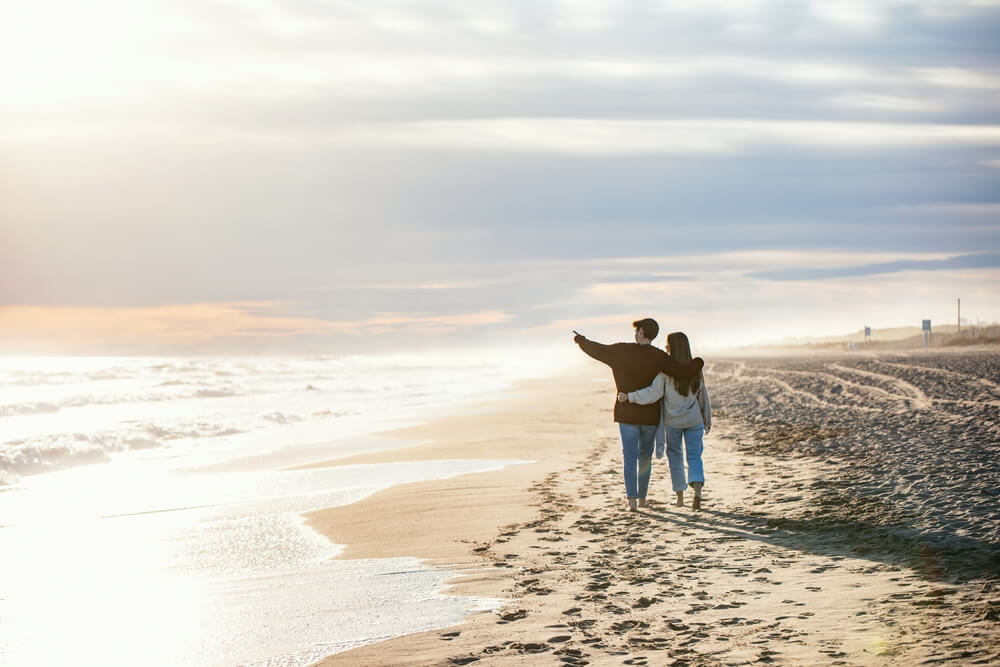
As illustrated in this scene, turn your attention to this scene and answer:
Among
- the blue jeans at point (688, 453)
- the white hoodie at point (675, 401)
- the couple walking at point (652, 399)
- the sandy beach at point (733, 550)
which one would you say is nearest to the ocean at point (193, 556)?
the sandy beach at point (733, 550)

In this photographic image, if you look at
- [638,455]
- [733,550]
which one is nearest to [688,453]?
[638,455]

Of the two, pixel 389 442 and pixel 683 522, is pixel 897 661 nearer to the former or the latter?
pixel 683 522

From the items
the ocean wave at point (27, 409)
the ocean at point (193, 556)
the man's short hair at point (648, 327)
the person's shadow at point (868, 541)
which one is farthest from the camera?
the ocean wave at point (27, 409)

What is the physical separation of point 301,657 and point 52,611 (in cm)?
240

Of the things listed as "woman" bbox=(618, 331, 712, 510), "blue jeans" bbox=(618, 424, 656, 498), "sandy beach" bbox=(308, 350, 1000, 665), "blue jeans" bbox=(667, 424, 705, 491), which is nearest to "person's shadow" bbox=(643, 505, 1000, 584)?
"sandy beach" bbox=(308, 350, 1000, 665)

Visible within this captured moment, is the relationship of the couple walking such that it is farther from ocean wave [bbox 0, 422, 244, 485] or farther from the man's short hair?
ocean wave [bbox 0, 422, 244, 485]

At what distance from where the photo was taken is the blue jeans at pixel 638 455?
9.38 meters

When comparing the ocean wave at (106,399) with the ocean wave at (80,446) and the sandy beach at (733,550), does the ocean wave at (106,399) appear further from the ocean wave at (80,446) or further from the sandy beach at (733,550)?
the sandy beach at (733,550)

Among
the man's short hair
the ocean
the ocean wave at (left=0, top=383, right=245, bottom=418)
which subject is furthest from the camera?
the ocean wave at (left=0, top=383, right=245, bottom=418)

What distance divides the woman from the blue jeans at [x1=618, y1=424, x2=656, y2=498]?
0.56 feet

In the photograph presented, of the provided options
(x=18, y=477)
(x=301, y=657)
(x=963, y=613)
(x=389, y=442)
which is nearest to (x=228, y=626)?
(x=301, y=657)

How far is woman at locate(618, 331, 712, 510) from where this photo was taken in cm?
917

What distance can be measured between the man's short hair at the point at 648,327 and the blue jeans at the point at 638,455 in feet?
3.46

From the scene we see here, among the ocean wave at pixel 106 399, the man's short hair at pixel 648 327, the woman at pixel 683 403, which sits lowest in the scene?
the ocean wave at pixel 106 399
